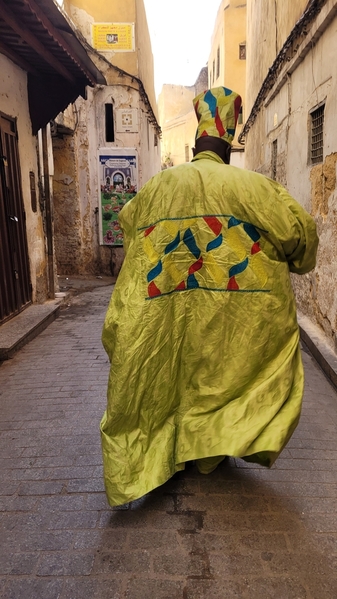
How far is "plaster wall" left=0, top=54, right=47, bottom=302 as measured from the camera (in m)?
5.45

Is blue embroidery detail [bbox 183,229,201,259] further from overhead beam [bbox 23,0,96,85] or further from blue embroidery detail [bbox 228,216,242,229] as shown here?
overhead beam [bbox 23,0,96,85]

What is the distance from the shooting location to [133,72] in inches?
398

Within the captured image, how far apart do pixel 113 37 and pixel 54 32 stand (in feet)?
21.0

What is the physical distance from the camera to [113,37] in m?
10.0

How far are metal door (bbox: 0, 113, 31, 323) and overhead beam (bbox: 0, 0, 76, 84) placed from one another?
841mm

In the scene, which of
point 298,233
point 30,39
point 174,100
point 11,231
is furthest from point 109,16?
point 174,100

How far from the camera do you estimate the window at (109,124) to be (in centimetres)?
1020

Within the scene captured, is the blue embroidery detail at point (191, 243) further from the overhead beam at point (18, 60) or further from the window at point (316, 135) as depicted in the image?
the overhead beam at point (18, 60)

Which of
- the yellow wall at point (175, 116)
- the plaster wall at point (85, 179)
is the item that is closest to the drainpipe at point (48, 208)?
the plaster wall at point (85, 179)

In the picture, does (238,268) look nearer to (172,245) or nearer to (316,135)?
(172,245)

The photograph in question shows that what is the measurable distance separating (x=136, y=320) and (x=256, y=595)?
1181 millimetres

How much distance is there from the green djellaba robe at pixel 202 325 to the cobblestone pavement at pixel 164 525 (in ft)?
0.72

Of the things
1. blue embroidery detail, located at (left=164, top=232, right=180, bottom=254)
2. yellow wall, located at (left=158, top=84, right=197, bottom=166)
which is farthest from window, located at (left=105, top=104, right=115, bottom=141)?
yellow wall, located at (left=158, top=84, right=197, bottom=166)

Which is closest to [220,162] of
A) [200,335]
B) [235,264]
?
[235,264]
